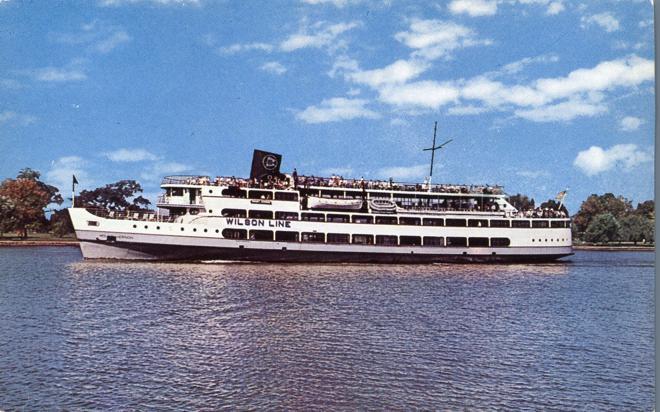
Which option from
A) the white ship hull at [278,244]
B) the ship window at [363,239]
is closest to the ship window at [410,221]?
the white ship hull at [278,244]

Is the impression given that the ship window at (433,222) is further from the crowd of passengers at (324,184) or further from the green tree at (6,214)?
the green tree at (6,214)

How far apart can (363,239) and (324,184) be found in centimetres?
612

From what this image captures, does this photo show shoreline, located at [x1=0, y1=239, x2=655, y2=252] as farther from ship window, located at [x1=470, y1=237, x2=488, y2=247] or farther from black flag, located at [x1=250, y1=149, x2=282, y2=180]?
ship window, located at [x1=470, y1=237, x2=488, y2=247]

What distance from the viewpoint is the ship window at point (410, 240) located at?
163 feet

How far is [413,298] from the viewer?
28.7 metres

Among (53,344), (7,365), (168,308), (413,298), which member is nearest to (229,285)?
(168,308)

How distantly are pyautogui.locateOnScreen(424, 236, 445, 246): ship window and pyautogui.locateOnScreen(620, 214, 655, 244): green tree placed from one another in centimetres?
5698

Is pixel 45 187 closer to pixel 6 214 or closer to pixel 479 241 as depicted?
pixel 6 214

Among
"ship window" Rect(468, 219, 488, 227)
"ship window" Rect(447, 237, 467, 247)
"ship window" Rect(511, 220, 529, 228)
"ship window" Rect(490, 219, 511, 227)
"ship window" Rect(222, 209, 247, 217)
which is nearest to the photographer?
"ship window" Rect(222, 209, 247, 217)

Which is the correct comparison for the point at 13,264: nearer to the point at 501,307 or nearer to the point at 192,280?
the point at 192,280

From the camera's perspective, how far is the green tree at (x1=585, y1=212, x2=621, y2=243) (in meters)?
92.3

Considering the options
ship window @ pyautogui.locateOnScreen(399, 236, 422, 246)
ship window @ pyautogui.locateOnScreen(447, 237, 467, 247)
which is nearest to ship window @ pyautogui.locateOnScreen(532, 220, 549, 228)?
ship window @ pyautogui.locateOnScreen(447, 237, 467, 247)

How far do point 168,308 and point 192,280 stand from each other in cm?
794

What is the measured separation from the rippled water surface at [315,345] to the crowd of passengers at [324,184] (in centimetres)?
1438
